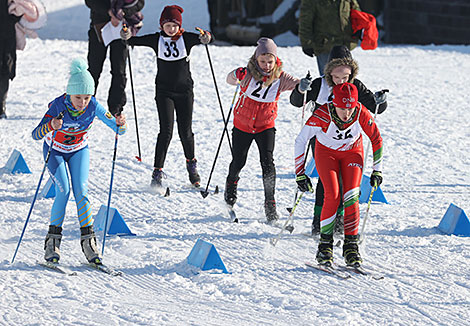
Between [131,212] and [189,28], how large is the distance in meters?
14.7

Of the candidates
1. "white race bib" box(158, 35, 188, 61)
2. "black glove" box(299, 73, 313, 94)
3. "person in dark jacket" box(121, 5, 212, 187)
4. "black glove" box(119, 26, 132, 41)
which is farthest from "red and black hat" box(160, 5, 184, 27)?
"black glove" box(299, 73, 313, 94)

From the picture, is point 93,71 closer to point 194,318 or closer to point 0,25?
point 0,25

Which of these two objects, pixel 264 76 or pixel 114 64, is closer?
pixel 264 76

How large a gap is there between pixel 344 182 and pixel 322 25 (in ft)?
13.9

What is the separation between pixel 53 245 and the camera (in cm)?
559

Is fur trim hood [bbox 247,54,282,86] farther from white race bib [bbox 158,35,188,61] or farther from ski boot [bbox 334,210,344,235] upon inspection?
ski boot [bbox 334,210,344,235]

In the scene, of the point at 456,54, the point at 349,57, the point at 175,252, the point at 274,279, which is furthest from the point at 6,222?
the point at 456,54

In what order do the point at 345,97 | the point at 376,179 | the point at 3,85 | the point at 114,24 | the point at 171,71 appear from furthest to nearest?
the point at 3,85 → the point at 114,24 → the point at 171,71 → the point at 376,179 → the point at 345,97

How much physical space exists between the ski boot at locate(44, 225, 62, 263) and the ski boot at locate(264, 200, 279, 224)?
6.23ft

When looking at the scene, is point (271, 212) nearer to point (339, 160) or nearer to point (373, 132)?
point (339, 160)

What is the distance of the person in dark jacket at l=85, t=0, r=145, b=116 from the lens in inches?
354

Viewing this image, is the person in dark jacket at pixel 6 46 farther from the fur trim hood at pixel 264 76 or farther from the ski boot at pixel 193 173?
the fur trim hood at pixel 264 76

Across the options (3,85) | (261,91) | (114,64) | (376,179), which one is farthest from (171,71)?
(3,85)

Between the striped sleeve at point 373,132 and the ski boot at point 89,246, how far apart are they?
211cm
